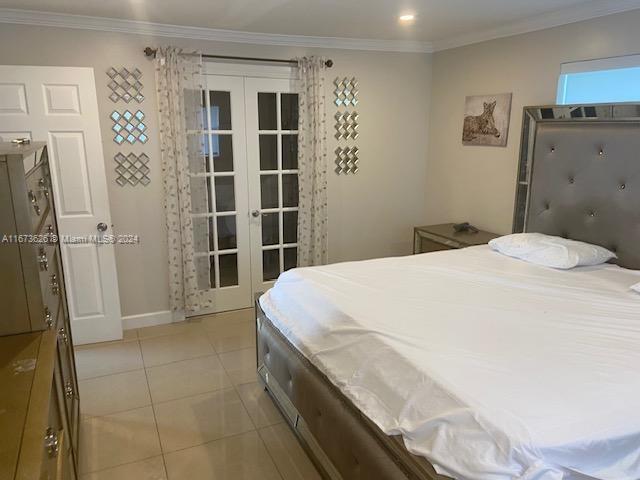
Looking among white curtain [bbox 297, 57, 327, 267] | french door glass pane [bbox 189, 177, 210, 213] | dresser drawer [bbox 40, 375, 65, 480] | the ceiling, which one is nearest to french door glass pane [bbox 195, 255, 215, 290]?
french door glass pane [bbox 189, 177, 210, 213]

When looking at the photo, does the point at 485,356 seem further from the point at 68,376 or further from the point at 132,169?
the point at 132,169

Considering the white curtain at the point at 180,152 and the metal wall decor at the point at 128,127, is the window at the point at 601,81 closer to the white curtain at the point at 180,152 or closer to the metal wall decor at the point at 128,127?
the white curtain at the point at 180,152

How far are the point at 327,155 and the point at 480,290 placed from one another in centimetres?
222

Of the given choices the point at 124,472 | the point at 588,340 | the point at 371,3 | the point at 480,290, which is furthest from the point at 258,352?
the point at 371,3

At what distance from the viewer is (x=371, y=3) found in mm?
2883

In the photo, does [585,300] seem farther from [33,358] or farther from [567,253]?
[33,358]

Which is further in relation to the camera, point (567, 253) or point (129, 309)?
point (129, 309)

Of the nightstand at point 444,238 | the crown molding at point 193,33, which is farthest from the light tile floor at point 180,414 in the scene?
the crown molding at point 193,33

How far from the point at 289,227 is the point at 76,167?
182 centimetres

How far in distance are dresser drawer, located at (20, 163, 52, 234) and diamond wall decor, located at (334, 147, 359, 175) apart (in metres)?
→ 2.54

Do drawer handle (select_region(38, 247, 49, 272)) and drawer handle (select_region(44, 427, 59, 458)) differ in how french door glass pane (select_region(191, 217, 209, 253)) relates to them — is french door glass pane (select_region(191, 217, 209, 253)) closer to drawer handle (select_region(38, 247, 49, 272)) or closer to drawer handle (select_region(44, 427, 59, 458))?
drawer handle (select_region(38, 247, 49, 272))

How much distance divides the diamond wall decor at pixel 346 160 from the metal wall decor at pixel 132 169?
166 cm

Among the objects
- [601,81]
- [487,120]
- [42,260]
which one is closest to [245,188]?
[487,120]

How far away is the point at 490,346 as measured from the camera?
1.79 meters
